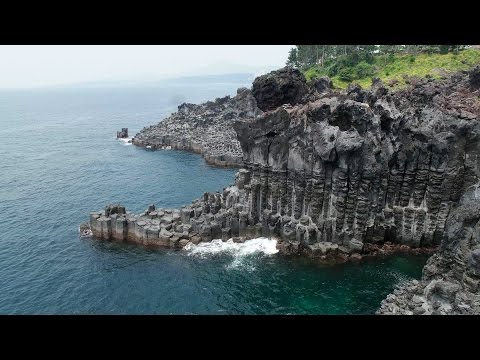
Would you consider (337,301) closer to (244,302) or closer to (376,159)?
(244,302)

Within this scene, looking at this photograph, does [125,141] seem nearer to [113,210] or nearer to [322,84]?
[322,84]

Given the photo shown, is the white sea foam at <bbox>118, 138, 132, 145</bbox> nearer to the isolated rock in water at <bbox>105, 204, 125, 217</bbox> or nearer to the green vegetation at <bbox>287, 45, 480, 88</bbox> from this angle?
the green vegetation at <bbox>287, 45, 480, 88</bbox>

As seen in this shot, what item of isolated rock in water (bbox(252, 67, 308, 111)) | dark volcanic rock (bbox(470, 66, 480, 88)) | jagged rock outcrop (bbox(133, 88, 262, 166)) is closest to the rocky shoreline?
dark volcanic rock (bbox(470, 66, 480, 88))

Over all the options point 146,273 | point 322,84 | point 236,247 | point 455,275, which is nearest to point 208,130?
point 322,84

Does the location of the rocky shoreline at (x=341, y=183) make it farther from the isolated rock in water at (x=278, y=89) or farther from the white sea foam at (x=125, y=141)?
the white sea foam at (x=125, y=141)
